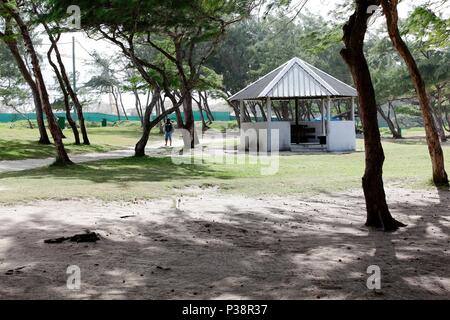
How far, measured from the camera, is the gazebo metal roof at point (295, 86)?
29500mm

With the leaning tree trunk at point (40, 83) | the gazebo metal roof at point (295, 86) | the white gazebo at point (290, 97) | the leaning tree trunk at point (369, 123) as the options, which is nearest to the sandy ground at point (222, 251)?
the leaning tree trunk at point (369, 123)

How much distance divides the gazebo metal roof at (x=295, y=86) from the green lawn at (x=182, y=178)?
7576mm

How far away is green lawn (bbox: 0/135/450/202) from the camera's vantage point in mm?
12969

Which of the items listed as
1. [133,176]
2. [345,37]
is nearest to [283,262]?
[345,37]

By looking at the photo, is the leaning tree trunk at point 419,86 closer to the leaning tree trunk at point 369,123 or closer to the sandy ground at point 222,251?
the sandy ground at point 222,251

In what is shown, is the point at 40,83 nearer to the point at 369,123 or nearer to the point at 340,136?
the point at 369,123

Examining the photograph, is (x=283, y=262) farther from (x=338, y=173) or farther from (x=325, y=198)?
(x=338, y=173)

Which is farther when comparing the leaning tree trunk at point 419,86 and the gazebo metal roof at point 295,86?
the gazebo metal roof at point 295,86

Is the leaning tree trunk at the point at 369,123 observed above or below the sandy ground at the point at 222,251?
above

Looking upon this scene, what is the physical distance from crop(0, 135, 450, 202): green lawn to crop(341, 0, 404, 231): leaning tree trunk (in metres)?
4.17

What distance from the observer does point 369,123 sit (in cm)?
916

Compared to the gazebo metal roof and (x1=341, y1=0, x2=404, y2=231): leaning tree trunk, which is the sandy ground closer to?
(x1=341, y1=0, x2=404, y2=231): leaning tree trunk

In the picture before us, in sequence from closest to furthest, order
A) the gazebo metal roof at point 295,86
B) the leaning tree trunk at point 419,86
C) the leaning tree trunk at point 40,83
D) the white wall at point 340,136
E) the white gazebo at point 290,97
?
1. the leaning tree trunk at point 419,86
2. the leaning tree trunk at point 40,83
3. the gazebo metal roof at point 295,86
4. the white gazebo at point 290,97
5. the white wall at point 340,136
